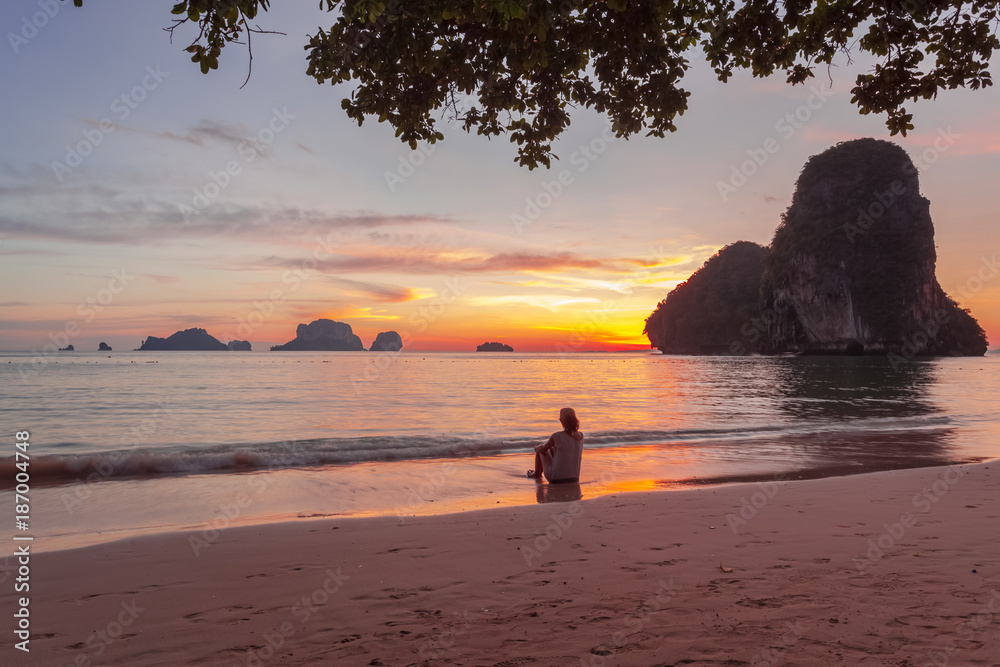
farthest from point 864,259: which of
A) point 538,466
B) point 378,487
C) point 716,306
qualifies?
point 378,487

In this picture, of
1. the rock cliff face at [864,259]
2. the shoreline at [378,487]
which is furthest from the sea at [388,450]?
the rock cliff face at [864,259]

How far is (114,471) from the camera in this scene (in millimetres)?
11062

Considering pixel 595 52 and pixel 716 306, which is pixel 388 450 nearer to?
pixel 595 52

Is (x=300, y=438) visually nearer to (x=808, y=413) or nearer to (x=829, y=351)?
(x=808, y=413)

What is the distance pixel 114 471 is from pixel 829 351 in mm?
109552

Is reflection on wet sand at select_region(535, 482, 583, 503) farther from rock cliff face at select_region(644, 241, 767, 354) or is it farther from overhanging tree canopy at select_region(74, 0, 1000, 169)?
rock cliff face at select_region(644, 241, 767, 354)

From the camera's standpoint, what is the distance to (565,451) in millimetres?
9273

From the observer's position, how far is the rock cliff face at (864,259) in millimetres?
91938

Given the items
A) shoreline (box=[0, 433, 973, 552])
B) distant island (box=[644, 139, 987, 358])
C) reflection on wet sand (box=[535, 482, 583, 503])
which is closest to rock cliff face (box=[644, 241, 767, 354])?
distant island (box=[644, 139, 987, 358])

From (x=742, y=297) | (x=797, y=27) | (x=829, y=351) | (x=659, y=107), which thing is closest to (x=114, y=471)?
(x=659, y=107)

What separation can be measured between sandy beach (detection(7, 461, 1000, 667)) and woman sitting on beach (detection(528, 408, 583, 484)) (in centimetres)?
252

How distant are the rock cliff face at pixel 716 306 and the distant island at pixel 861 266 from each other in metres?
29.1

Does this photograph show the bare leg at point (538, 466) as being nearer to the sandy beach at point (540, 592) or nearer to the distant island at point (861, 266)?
the sandy beach at point (540, 592)

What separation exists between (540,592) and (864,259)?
110 m
